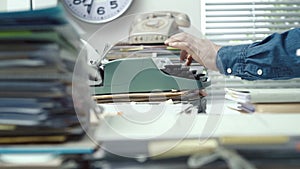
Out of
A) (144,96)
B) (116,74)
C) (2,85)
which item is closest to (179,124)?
(2,85)

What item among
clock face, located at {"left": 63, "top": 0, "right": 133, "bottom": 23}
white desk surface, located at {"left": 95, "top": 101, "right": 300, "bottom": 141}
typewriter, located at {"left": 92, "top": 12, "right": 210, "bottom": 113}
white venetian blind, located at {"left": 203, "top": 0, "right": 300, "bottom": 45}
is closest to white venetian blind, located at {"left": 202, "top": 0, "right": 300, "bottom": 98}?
white venetian blind, located at {"left": 203, "top": 0, "right": 300, "bottom": 45}

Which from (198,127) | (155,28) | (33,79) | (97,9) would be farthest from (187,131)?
(97,9)

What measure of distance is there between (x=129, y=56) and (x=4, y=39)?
920 millimetres

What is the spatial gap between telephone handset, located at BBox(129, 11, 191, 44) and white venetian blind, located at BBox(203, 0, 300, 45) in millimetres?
549

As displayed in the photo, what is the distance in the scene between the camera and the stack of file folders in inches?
13.9

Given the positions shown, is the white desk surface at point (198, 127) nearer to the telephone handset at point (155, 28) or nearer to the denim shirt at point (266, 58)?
the denim shirt at point (266, 58)

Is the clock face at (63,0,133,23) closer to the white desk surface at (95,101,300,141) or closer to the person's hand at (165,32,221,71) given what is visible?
the person's hand at (165,32,221,71)

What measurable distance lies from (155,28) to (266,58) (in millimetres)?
496

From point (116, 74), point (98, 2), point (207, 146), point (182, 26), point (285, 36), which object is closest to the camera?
point (207, 146)

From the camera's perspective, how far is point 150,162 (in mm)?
345

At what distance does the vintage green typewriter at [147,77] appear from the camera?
3.70 feet

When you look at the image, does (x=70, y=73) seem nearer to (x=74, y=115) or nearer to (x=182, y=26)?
(x=74, y=115)

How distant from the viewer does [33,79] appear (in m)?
0.36

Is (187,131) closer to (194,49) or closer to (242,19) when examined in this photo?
(194,49)
